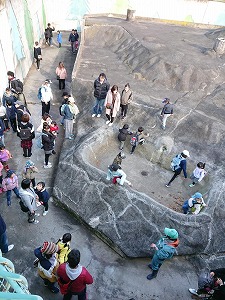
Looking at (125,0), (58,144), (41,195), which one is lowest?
(58,144)

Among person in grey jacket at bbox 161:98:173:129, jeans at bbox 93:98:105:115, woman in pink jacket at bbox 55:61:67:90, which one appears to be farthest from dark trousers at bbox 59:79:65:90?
person in grey jacket at bbox 161:98:173:129

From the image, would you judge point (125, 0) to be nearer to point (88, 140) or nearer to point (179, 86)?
point (179, 86)

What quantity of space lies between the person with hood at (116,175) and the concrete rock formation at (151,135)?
257 mm

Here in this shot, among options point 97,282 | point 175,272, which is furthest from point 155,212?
point 97,282

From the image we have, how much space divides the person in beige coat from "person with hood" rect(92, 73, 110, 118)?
0.45 m

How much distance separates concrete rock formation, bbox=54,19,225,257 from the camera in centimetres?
770

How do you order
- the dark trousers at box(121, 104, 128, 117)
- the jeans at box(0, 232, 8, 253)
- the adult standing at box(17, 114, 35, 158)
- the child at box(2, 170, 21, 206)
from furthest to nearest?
the dark trousers at box(121, 104, 128, 117) < the adult standing at box(17, 114, 35, 158) < the child at box(2, 170, 21, 206) < the jeans at box(0, 232, 8, 253)

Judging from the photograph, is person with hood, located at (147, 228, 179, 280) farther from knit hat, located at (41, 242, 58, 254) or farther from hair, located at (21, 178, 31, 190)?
hair, located at (21, 178, 31, 190)

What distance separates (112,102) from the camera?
10156mm

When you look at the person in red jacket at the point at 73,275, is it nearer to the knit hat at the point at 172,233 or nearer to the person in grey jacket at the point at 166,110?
the knit hat at the point at 172,233

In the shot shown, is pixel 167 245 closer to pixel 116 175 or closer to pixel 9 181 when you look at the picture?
pixel 116 175

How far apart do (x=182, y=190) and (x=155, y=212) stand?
8.13 ft

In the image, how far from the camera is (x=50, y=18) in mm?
22469

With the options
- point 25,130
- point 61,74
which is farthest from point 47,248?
point 61,74
